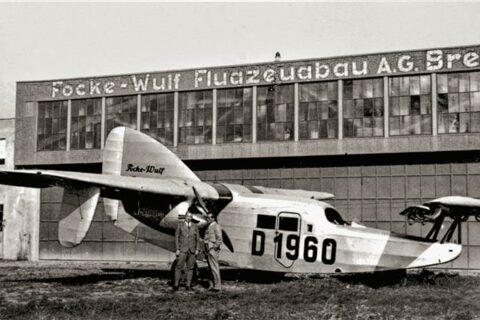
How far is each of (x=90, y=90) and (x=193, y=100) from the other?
6.13 meters

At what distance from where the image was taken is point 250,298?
14.5m

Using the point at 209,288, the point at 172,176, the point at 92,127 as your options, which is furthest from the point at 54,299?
the point at 92,127

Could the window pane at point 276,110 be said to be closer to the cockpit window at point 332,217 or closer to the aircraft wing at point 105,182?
the aircraft wing at point 105,182

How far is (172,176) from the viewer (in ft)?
69.1

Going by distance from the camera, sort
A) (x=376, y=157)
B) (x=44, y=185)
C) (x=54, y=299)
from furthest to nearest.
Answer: (x=376, y=157)
(x=44, y=185)
(x=54, y=299)

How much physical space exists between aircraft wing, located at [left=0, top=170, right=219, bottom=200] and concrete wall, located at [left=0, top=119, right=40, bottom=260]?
17556 millimetres

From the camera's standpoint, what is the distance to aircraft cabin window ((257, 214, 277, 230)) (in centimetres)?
1827

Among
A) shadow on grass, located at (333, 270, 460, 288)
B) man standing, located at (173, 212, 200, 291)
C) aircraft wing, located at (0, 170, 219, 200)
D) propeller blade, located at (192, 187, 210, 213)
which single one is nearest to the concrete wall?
aircraft wing, located at (0, 170, 219, 200)

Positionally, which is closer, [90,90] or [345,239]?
[345,239]

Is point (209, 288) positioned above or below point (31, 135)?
below

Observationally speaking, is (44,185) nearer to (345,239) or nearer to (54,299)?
(54,299)

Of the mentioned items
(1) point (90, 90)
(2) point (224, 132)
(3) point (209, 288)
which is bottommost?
(3) point (209, 288)

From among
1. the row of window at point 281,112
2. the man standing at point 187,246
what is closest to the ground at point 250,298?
the man standing at point 187,246

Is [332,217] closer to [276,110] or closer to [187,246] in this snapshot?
[187,246]
